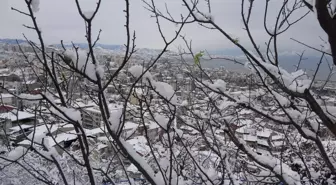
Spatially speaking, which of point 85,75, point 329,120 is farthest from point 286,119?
point 85,75

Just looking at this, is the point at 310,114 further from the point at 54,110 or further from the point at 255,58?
the point at 54,110

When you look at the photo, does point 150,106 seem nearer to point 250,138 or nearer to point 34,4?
point 34,4

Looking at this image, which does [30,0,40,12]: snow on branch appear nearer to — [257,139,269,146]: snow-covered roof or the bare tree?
the bare tree

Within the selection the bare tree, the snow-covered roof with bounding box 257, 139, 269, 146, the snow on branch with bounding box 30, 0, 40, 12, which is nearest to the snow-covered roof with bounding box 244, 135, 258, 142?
the snow-covered roof with bounding box 257, 139, 269, 146

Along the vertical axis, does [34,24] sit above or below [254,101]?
above

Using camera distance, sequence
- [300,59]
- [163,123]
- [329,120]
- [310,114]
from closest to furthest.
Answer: [163,123] < [329,120] < [310,114] < [300,59]

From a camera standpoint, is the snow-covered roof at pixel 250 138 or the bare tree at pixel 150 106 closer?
the bare tree at pixel 150 106

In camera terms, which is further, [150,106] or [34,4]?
[150,106]

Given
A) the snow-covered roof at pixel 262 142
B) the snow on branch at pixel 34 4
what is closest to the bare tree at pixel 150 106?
the snow on branch at pixel 34 4

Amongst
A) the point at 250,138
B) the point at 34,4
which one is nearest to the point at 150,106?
the point at 34,4

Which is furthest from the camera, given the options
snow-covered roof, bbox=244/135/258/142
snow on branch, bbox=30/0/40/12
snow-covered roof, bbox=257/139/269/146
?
snow-covered roof, bbox=257/139/269/146

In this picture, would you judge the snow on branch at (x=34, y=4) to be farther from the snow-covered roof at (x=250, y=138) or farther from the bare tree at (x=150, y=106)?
the snow-covered roof at (x=250, y=138)
